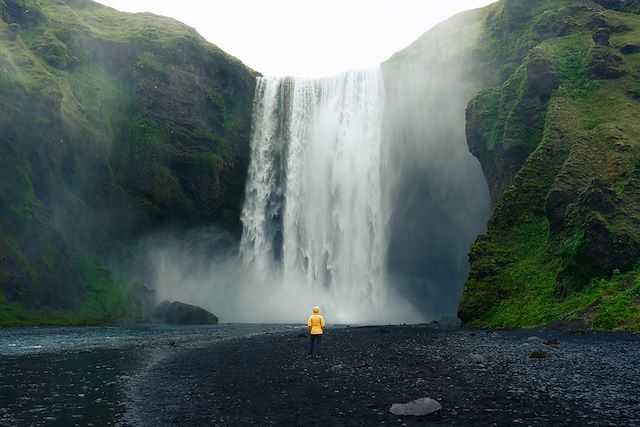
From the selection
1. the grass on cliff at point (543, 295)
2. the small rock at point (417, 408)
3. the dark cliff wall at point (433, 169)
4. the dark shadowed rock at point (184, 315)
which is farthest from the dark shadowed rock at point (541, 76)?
the small rock at point (417, 408)

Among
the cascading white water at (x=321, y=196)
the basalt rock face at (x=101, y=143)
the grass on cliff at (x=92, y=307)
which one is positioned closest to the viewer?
the grass on cliff at (x=92, y=307)

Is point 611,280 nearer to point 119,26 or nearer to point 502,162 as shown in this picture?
point 502,162

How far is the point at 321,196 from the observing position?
248 feet

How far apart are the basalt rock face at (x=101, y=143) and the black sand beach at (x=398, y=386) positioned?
47.1 m

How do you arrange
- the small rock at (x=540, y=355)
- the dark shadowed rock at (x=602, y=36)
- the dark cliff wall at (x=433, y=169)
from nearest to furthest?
1. the small rock at (x=540, y=355)
2. the dark shadowed rock at (x=602, y=36)
3. the dark cliff wall at (x=433, y=169)

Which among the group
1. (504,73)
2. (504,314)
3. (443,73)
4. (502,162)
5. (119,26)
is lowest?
(504,314)

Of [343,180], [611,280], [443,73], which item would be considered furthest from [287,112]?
[611,280]

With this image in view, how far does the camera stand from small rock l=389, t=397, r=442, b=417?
1127cm

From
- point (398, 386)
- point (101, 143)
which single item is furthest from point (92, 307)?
point (398, 386)

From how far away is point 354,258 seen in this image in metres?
71.9

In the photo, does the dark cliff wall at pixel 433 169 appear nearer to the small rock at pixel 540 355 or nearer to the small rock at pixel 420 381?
the small rock at pixel 540 355

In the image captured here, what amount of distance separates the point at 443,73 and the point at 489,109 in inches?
743

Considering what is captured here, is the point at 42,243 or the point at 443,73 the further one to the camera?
the point at 443,73

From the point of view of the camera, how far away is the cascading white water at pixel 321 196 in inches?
2830
